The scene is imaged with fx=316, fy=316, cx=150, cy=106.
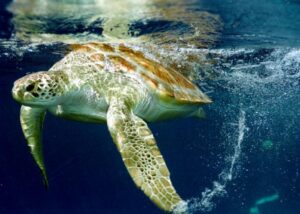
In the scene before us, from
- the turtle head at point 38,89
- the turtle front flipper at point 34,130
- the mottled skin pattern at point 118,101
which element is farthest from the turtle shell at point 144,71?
the turtle front flipper at point 34,130

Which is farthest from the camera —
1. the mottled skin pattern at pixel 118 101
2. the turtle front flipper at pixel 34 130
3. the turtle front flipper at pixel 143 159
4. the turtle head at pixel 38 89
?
the turtle front flipper at pixel 34 130

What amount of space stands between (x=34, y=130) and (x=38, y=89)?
1.47 metres

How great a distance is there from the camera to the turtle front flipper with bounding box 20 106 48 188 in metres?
4.77

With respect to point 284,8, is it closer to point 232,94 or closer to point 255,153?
point 232,94

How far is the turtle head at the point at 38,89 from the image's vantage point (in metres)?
3.61

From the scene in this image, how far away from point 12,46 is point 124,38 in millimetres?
4338

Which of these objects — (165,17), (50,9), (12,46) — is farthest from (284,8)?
(12,46)

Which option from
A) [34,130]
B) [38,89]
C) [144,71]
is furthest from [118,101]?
[34,130]

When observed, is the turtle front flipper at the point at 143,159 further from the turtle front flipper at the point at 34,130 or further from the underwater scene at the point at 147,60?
the turtle front flipper at the point at 34,130

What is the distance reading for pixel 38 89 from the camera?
367 centimetres

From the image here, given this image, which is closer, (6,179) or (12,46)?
(12,46)

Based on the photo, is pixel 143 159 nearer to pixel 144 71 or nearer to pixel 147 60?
pixel 144 71

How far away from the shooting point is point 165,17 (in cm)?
738

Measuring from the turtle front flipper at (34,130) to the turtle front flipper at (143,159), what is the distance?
1622 millimetres
